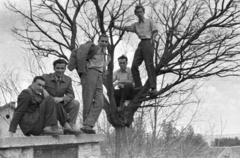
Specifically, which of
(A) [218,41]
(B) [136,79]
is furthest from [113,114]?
(A) [218,41]

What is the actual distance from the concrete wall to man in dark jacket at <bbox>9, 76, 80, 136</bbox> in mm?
181

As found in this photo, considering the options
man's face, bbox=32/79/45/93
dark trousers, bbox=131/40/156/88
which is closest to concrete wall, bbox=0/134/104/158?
man's face, bbox=32/79/45/93

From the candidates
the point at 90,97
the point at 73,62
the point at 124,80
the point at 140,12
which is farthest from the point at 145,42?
the point at 90,97

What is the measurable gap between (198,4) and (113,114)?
371cm

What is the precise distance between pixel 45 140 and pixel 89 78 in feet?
4.40

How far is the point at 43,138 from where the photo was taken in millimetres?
5520

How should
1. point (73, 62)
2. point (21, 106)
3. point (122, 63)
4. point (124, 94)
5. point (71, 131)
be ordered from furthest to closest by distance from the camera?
point (124, 94) < point (122, 63) < point (73, 62) < point (71, 131) < point (21, 106)

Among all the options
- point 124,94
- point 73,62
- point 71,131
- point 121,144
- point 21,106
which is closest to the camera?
point 21,106

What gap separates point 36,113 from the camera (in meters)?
5.60

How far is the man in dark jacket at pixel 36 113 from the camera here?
543 cm

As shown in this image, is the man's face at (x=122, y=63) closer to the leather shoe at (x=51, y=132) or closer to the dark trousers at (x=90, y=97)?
the dark trousers at (x=90, y=97)

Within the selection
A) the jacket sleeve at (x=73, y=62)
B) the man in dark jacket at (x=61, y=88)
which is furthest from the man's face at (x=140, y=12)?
the man in dark jacket at (x=61, y=88)

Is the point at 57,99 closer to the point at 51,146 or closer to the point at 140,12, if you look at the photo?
the point at 51,146

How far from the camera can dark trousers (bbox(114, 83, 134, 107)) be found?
920 centimetres
